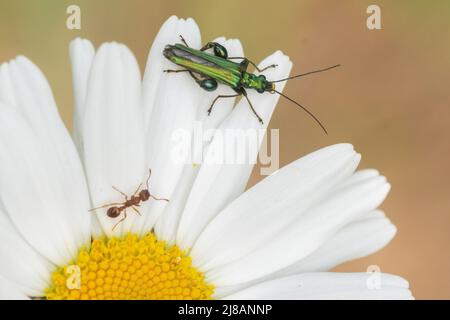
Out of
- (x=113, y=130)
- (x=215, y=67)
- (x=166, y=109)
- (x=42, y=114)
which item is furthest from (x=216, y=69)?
(x=42, y=114)

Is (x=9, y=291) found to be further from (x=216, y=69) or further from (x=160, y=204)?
(x=216, y=69)

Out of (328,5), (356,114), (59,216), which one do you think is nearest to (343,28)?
(328,5)

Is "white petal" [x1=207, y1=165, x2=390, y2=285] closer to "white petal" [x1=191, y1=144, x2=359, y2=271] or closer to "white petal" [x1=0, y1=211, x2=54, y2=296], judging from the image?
"white petal" [x1=191, y1=144, x2=359, y2=271]

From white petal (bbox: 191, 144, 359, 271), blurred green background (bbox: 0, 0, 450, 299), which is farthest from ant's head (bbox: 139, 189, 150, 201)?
blurred green background (bbox: 0, 0, 450, 299)

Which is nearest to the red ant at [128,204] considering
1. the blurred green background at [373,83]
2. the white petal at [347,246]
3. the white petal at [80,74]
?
the white petal at [80,74]

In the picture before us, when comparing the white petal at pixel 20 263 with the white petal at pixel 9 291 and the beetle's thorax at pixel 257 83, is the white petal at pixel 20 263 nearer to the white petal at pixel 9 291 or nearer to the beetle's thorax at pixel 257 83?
the white petal at pixel 9 291
